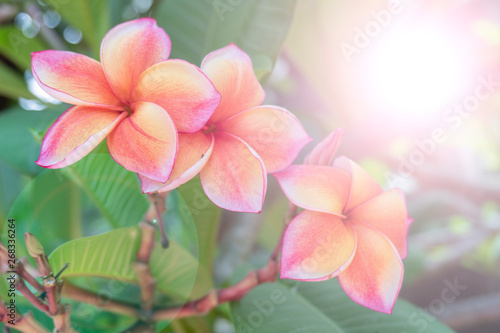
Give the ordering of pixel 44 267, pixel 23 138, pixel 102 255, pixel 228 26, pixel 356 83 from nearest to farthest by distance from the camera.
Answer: pixel 44 267
pixel 102 255
pixel 228 26
pixel 23 138
pixel 356 83

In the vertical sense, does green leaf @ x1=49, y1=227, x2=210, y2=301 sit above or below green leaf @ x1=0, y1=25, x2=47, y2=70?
above

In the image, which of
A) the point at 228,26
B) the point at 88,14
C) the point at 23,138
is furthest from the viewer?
the point at 88,14

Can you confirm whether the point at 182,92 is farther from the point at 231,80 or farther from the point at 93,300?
the point at 93,300

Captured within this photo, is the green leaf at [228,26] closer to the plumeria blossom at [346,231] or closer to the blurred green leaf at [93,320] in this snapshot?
the plumeria blossom at [346,231]

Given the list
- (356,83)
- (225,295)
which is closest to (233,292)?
Answer: (225,295)

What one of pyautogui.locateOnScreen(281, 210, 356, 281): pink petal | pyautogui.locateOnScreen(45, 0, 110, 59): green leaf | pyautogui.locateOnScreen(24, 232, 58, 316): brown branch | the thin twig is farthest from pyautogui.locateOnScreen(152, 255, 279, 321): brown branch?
pyautogui.locateOnScreen(45, 0, 110, 59): green leaf

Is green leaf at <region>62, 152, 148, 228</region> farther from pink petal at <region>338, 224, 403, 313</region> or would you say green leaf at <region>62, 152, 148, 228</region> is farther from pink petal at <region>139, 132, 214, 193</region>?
pink petal at <region>338, 224, 403, 313</region>
